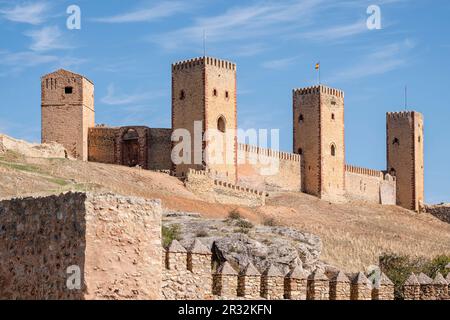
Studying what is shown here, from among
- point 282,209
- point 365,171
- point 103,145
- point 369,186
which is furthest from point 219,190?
point 365,171

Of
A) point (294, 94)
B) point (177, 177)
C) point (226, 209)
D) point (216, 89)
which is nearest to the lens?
point (226, 209)

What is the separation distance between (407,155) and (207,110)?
26.0 metres

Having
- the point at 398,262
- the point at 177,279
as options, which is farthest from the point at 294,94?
the point at 177,279

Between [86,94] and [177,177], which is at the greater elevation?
[86,94]

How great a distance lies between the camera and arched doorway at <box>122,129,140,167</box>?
5731 cm

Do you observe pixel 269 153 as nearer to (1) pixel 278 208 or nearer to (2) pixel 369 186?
(1) pixel 278 208

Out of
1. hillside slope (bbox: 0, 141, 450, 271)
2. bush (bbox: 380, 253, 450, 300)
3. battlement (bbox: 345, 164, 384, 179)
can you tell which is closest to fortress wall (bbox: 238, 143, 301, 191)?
hillside slope (bbox: 0, 141, 450, 271)

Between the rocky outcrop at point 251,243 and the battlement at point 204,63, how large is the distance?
28.6 m

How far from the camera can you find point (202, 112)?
55.5 m

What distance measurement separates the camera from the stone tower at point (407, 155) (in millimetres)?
75688

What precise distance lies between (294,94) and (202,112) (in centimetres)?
1318

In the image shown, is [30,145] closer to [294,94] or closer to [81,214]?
[294,94]

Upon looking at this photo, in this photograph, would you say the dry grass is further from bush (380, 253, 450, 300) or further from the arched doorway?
the arched doorway

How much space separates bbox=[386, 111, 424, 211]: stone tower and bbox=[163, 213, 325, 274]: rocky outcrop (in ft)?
162
